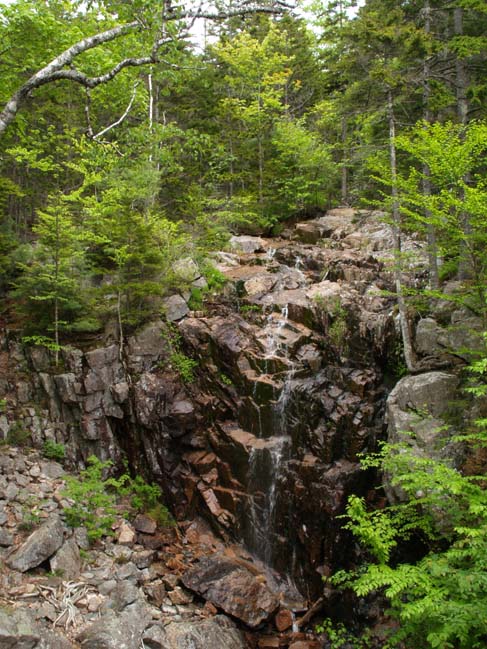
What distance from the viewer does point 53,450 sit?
39.3 ft

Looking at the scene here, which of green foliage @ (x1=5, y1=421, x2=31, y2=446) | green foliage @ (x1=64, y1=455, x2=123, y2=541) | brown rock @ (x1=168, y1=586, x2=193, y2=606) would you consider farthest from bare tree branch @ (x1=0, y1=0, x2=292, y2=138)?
brown rock @ (x1=168, y1=586, x2=193, y2=606)

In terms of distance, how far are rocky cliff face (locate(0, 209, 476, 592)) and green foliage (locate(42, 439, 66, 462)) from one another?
0.41 m

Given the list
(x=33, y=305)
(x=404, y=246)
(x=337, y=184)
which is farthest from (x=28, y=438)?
(x=337, y=184)

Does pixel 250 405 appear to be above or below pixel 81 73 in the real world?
below

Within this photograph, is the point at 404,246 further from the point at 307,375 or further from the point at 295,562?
the point at 295,562

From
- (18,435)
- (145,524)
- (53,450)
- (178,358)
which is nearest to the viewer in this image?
(145,524)

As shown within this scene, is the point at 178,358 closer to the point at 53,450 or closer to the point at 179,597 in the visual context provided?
the point at 53,450

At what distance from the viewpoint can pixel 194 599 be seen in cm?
947

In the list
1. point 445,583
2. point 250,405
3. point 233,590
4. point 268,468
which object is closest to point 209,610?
point 233,590

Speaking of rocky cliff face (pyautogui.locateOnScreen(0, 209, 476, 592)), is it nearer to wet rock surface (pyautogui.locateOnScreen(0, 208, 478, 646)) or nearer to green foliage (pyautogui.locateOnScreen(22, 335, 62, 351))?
wet rock surface (pyautogui.locateOnScreen(0, 208, 478, 646))

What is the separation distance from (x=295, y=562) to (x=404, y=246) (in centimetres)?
1182

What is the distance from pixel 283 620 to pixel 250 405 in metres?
5.19

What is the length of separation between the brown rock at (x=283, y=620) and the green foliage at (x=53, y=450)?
7146mm

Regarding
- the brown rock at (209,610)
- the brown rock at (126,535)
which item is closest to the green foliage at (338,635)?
the brown rock at (209,610)
